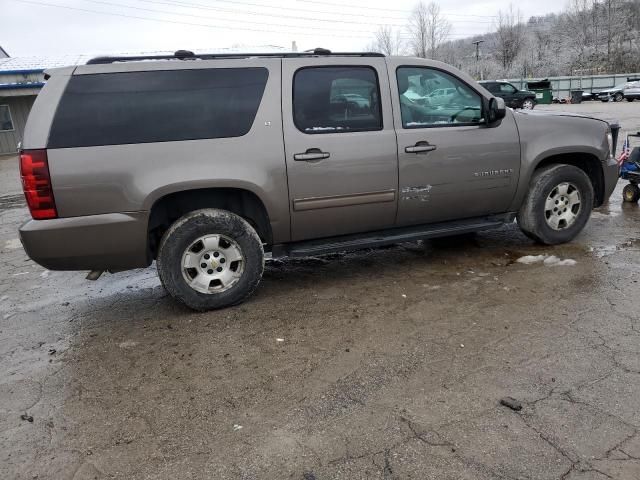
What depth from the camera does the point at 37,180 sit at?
368cm

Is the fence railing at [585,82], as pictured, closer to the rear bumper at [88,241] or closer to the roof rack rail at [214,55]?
the roof rack rail at [214,55]

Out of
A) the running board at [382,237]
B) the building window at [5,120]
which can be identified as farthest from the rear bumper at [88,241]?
the building window at [5,120]

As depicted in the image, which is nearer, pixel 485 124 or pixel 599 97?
pixel 485 124

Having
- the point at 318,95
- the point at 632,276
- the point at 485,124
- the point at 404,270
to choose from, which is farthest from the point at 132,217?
the point at 632,276

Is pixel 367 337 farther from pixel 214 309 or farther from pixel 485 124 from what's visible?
pixel 485 124

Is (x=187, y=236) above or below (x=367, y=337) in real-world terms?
above

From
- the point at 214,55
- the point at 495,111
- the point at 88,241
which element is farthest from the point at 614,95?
the point at 88,241

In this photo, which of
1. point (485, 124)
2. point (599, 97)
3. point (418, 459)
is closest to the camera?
point (418, 459)

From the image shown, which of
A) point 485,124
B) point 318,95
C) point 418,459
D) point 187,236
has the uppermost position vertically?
point 318,95

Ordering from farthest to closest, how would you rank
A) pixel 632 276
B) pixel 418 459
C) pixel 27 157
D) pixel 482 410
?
pixel 632 276 < pixel 27 157 < pixel 482 410 < pixel 418 459

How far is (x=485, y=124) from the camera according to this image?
4.89 metres

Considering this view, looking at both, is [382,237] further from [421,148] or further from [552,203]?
[552,203]

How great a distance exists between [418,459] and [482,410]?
0.55m

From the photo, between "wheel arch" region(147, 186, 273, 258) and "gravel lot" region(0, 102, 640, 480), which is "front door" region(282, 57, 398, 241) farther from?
"gravel lot" region(0, 102, 640, 480)
